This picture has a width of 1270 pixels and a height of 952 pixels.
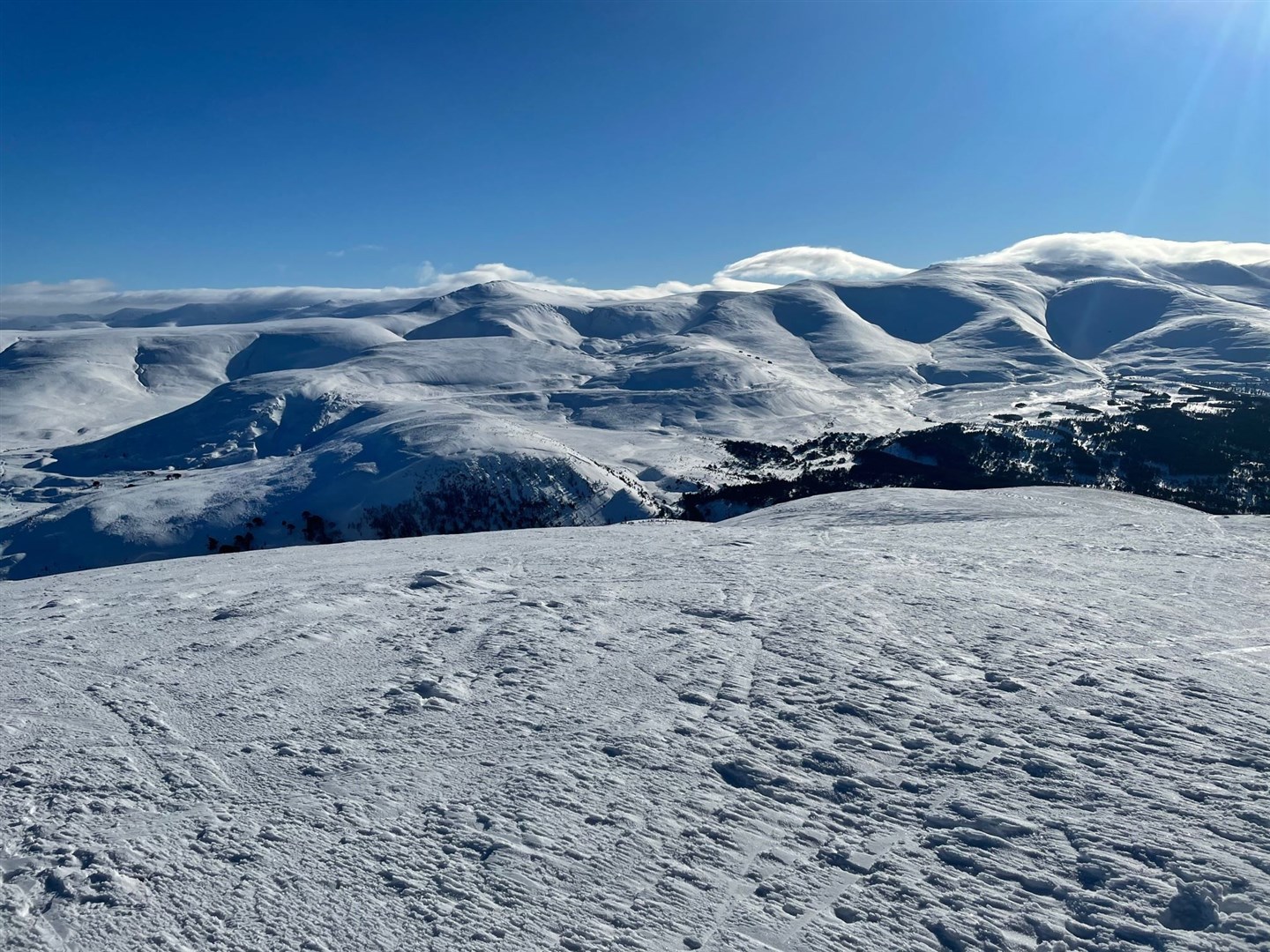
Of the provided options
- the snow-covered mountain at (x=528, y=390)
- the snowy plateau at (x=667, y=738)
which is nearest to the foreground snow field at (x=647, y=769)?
the snowy plateau at (x=667, y=738)

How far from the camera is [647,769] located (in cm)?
573

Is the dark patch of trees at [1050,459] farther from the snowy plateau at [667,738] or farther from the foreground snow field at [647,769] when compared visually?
the foreground snow field at [647,769]

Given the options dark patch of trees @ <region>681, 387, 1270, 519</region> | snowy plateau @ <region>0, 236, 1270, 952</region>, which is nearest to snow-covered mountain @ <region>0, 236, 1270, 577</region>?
dark patch of trees @ <region>681, 387, 1270, 519</region>

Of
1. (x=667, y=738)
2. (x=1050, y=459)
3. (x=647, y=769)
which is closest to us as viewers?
(x=647, y=769)

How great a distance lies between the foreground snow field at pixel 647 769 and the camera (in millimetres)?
4219

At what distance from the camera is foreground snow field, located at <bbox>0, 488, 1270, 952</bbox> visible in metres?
4.22

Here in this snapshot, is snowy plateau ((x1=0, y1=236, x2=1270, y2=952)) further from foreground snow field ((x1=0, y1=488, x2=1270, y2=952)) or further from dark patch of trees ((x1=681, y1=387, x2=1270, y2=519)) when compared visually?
dark patch of trees ((x1=681, y1=387, x2=1270, y2=519))

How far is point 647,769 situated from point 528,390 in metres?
78.0

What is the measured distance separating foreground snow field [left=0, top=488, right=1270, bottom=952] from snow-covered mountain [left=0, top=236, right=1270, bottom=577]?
90.2 ft

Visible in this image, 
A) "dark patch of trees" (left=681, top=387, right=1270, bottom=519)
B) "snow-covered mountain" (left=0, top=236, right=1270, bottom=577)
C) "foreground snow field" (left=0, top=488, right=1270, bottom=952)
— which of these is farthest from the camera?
"dark patch of trees" (left=681, top=387, right=1270, bottom=519)

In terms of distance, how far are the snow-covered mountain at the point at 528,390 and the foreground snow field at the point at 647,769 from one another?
90.2ft

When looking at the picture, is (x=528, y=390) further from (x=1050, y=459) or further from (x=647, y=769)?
(x=647, y=769)

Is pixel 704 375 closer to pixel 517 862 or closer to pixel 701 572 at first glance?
pixel 701 572

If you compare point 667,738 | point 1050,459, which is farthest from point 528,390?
point 667,738
